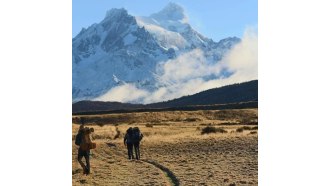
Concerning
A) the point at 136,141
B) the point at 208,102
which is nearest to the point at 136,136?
the point at 136,141

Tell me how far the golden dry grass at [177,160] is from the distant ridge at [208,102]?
192 cm

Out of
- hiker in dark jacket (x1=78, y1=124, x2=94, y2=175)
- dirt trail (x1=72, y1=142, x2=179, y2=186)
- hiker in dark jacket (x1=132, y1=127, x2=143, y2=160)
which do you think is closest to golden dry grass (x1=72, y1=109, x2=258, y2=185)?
dirt trail (x1=72, y1=142, x2=179, y2=186)

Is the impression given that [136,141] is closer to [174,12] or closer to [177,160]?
[177,160]

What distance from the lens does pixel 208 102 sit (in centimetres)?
5128

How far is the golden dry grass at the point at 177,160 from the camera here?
23516mm

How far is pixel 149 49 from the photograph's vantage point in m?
69.2

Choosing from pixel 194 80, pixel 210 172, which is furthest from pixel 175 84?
pixel 210 172

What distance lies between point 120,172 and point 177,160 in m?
3.06

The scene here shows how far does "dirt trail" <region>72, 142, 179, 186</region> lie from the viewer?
23480 millimetres

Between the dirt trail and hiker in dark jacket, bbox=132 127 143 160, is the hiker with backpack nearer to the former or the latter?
the dirt trail
